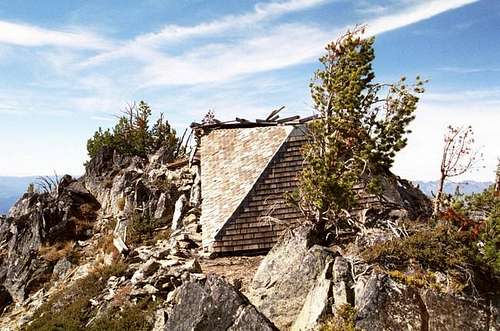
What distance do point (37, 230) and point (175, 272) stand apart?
16.1m

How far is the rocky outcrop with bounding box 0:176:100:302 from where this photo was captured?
80.6 feet

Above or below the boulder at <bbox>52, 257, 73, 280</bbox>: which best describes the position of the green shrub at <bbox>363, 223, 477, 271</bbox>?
above

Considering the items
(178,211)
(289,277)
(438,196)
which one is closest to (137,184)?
(178,211)

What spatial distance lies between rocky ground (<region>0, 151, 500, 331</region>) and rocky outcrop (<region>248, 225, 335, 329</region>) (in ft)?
0.12

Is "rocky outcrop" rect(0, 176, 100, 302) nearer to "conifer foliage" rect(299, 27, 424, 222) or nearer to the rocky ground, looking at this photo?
the rocky ground

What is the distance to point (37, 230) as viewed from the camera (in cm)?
2741

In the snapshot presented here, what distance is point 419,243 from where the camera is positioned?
41.1 feet

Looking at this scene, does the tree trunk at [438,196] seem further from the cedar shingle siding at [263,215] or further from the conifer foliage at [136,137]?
Answer: the conifer foliage at [136,137]

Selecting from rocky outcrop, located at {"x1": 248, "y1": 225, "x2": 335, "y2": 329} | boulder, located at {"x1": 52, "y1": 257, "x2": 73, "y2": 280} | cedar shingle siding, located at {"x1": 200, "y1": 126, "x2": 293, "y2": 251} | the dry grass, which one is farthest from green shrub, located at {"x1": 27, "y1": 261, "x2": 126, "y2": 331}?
rocky outcrop, located at {"x1": 248, "y1": 225, "x2": 335, "y2": 329}

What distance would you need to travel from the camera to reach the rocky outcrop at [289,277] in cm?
1246

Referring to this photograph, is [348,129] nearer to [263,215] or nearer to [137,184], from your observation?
[263,215]

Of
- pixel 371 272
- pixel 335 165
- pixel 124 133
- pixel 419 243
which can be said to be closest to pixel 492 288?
pixel 419 243

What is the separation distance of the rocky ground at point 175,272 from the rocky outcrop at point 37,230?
0.09m

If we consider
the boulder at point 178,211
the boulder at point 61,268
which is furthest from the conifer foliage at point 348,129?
the boulder at point 61,268
